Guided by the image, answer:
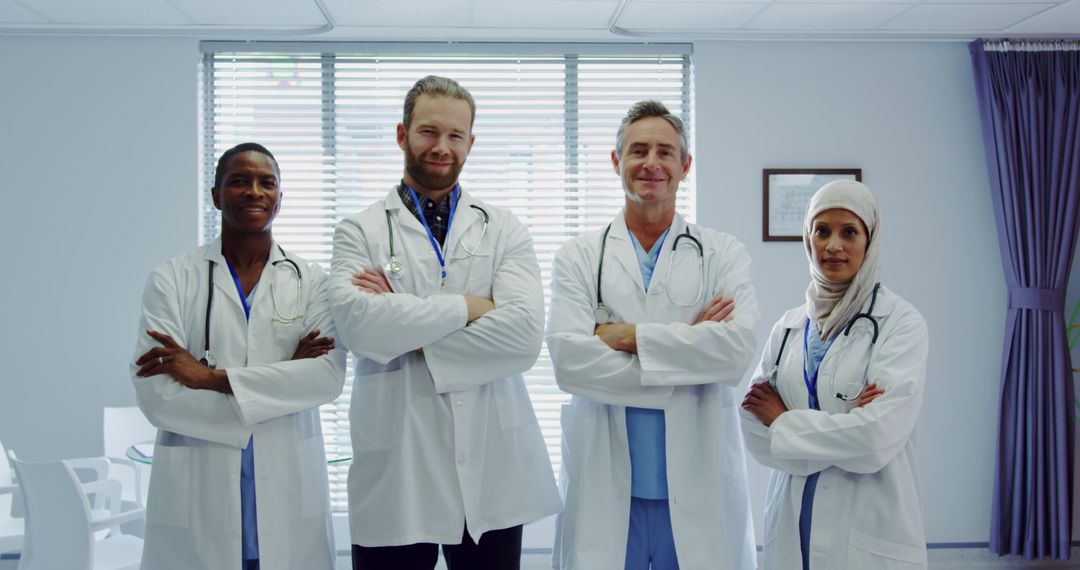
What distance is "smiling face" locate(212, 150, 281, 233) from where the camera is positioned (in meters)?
2.09

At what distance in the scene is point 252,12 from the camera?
3.56 meters

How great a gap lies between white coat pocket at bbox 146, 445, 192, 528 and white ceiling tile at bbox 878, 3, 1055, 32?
3.54m

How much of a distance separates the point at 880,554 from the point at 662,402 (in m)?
0.62

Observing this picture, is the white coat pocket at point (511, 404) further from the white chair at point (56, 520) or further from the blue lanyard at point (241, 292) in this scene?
the white chair at point (56, 520)

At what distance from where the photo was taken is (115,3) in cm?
342

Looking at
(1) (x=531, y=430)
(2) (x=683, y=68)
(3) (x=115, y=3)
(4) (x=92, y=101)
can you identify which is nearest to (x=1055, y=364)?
(2) (x=683, y=68)

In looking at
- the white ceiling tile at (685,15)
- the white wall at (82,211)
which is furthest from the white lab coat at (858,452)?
the white wall at (82,211)

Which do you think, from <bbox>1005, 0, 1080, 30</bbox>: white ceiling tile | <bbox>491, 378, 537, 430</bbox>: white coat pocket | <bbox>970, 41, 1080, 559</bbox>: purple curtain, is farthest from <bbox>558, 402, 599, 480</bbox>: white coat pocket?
<bbox>1005, 0, 1080, 30</bbox>: white ceiling tile

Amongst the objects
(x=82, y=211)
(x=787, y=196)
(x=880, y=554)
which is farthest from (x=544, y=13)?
(x=880, y=554)

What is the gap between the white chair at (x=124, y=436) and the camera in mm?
3412

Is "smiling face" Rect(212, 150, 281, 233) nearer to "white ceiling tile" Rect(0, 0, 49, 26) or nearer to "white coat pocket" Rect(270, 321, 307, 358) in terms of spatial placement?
A: "white coat pocket" Rect(270, 321, 307, 358)

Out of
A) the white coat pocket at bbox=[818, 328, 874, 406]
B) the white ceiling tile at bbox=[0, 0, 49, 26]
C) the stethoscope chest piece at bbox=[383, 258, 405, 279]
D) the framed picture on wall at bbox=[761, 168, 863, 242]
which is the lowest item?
the white coat pocket at bbox=[818, 328, 874, 406]

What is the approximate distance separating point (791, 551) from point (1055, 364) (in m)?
2.75

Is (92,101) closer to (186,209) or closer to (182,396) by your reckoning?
(186,209)
